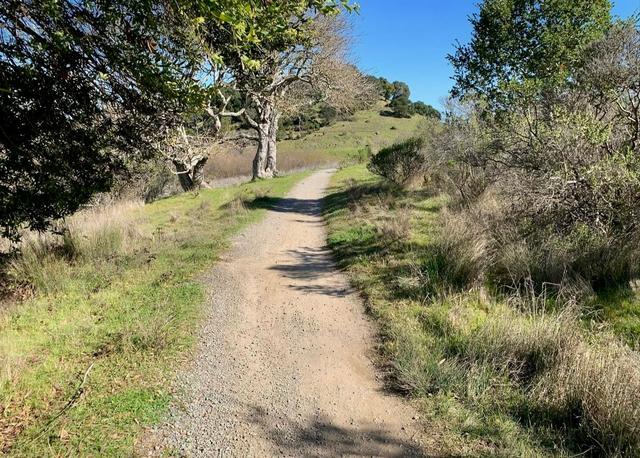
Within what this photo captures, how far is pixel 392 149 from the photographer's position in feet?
46.9

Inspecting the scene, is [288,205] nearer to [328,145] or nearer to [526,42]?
[526,42]

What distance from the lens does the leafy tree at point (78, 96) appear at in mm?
4391

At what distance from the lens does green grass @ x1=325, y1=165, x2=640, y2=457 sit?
294cm

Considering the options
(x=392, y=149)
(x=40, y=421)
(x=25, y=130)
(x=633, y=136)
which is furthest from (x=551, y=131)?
(x=392, y=149)

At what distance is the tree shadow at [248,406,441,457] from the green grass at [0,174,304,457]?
104 centimetres

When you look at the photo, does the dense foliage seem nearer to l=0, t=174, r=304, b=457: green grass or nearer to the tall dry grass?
l=0, t=174, r=304, b=457: green grass

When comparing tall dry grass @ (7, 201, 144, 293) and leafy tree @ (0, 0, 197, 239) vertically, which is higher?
leafy tree @ (0, 0, 197, 239)

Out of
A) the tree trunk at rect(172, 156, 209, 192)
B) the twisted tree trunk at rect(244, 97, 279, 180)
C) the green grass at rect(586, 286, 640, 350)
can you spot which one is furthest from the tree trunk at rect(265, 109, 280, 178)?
the green grass at rect(586, 286, 640, 350)

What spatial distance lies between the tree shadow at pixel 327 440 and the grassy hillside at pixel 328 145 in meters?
18.1

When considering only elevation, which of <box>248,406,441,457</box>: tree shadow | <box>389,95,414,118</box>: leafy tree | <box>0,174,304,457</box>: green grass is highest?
<box>389,95,414,118</box>: leafy tree

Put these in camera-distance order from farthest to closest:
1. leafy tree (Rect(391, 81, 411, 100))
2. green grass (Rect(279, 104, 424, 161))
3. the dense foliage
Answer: leafy tree (Rect(391, 81, 411, 100)) → green grass (Rect(279, 104, 424, 161)) → the dense foliage

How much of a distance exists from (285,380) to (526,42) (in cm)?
1224

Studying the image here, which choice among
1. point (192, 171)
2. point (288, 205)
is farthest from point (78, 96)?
point (192, 171)

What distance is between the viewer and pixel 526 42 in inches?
457
